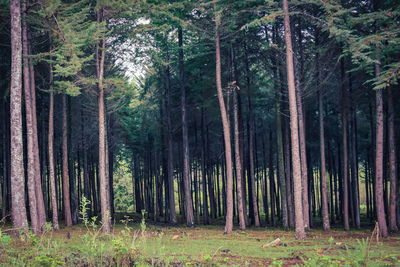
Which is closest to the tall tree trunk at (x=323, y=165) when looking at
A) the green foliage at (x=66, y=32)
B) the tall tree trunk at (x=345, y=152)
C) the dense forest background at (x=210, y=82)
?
the dense forest background at (x=210, y=82)

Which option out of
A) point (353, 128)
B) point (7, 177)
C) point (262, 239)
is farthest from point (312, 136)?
point (7, 177)

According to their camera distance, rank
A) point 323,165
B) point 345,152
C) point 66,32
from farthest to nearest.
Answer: point 345,152, point 323,165, point 66,32

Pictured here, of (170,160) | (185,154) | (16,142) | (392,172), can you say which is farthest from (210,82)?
(16,142)

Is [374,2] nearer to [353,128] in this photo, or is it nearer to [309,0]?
[309,0]

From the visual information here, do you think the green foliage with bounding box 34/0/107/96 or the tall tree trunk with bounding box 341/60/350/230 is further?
the tall tree trunk with bounding box 341/60/350/230

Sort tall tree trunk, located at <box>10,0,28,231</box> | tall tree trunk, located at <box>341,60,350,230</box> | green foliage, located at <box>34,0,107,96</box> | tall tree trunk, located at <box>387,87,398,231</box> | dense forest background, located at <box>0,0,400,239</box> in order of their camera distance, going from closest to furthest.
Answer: tall tree trunk, located at <box>10,0,28,231</box> < green foliage, located at <box>34,0,107,96</box> < dense forest background, located at <box>0,0,400,239</box> < tall tree trunk, located at <box>387,87,398,231</box> < tall tree trunk, located at <box>341,60,350,230</box>

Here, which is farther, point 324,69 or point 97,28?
point 324,69

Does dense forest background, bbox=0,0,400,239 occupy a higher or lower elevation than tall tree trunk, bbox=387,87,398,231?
higher

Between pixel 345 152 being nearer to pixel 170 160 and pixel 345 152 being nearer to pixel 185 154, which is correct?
pixel 185 154

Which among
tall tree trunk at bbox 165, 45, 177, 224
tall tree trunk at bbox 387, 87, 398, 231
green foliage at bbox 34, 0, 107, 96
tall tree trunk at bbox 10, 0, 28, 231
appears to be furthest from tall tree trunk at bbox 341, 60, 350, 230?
tall tree trunk at bbox 10, 0, 28, 231

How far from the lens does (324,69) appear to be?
2297 cm

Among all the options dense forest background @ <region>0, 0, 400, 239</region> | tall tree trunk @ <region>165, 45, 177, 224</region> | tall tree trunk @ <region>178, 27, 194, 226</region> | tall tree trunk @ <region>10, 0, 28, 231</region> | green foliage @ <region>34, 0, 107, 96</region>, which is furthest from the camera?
tall tree trunk @ <region>165, 45, 177, 224</region>

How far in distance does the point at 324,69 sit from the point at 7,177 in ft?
71.7

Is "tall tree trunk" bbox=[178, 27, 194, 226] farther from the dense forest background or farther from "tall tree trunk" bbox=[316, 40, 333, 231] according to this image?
"tall tree trunk" bbox=[316, 40, 333, 231]
